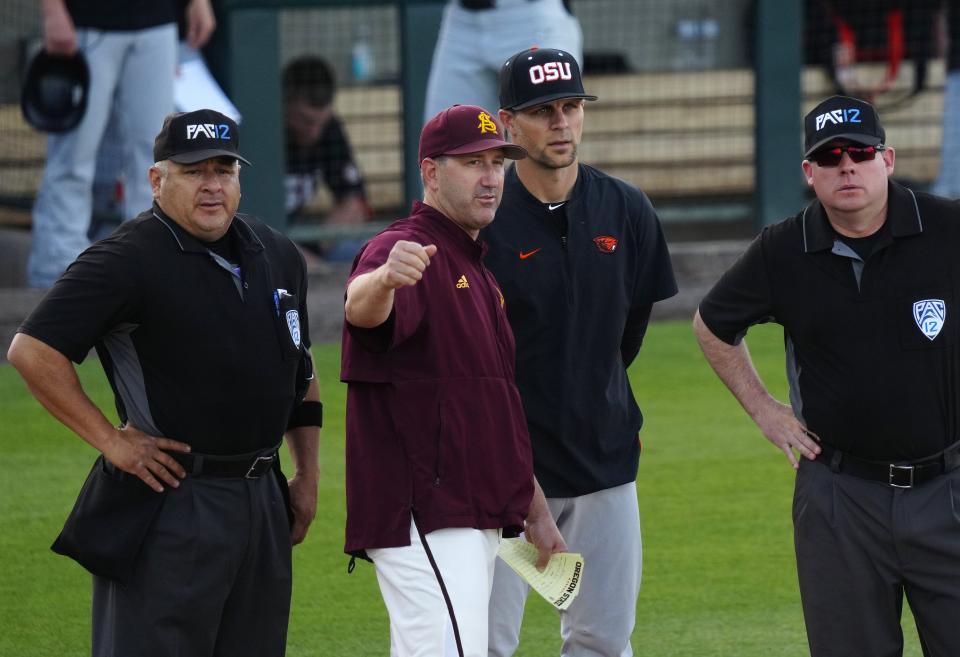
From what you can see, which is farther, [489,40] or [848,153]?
[489,40]

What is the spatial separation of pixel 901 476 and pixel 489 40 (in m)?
5.40

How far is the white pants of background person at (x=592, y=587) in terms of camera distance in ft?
15.1

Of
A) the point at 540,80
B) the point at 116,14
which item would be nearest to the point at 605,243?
the point at 540,80

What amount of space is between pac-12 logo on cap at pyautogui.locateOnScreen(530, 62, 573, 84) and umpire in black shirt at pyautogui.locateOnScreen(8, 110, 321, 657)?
929 millimetres

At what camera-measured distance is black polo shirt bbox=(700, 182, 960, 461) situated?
412 centimetres

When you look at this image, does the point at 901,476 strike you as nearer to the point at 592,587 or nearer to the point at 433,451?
the point at 592,587

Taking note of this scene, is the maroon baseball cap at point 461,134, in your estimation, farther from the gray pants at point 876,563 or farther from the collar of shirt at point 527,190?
the gray pants at point 876,563

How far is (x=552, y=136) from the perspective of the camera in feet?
15.0

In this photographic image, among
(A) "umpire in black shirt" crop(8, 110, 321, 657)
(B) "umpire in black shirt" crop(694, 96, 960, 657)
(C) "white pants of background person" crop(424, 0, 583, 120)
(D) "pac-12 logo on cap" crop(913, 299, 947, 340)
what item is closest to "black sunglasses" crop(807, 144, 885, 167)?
(B) "umpire in black shirt" crop(694, 96, 960, 657)

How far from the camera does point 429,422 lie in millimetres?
3832

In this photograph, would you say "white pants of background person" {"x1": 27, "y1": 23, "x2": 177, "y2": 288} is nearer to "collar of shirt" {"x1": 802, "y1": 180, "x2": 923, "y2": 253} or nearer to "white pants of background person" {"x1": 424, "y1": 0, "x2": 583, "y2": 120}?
"white pants of background person" {"x1": 424, "y1": 0, "x2": 583, "y2": 120}

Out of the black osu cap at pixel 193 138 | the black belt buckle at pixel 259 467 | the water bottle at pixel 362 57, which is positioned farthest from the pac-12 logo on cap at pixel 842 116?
the water bottle at pixel 362 57

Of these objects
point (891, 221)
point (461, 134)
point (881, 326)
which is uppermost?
point (461, 134)

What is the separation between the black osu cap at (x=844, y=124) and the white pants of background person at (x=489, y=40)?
4.88m
